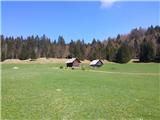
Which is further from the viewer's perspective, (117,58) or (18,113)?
(117,58)

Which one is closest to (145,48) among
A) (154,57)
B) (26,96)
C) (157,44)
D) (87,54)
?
(154,57)

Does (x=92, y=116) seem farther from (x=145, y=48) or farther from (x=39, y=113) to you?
(x=145, y=48)

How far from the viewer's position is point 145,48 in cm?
16350

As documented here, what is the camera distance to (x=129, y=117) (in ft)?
53.7

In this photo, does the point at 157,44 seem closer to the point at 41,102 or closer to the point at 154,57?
the point at 154,57

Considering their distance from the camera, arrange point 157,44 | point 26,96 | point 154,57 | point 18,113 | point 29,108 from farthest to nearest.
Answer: point 157,44 → point 154,57 → point 26,96 → point 29,108 → point 18,113

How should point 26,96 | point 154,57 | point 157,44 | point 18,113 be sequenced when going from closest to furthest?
1. point 18,113
2. point 26,96
3. point 154,57
4. point 157,44

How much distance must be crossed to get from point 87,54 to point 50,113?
17738 centimetres

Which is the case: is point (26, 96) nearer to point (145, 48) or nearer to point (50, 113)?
point (50, 113)

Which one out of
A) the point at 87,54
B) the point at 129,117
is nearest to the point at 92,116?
the point at 129,117

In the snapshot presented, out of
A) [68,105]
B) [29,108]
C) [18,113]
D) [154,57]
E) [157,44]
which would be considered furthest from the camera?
[157,44]

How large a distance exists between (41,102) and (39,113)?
12.0 feet

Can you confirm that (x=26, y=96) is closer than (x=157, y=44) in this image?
Answer: Yes

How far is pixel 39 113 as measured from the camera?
16172 millimetres
